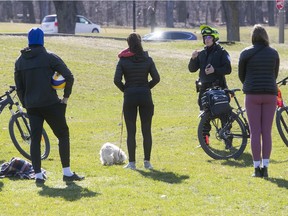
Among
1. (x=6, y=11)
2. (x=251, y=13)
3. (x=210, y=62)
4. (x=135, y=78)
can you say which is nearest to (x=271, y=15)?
(x=251, y=13)

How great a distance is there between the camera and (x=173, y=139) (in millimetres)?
13234

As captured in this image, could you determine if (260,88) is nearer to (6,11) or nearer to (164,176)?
(164,176)

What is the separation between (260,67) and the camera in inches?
363

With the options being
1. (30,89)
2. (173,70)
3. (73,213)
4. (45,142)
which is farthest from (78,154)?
(173,70)

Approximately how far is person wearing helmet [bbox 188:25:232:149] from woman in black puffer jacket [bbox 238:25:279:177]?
70.6 inches

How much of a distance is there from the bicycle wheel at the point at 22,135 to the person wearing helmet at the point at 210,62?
2.29 meters

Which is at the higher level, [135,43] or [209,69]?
[135,43]

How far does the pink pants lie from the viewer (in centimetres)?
926

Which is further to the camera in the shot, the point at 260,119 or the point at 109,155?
the point at 109,155

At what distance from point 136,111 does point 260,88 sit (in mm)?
1728

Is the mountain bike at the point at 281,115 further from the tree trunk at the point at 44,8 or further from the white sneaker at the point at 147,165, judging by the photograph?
the tree trunk at the point at 44,8

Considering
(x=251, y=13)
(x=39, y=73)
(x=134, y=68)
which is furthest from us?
(x=251, y=13)

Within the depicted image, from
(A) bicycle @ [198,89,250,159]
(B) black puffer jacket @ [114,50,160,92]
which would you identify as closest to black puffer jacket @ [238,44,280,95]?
(B) black puffer jacket @ [114,50,160,92]

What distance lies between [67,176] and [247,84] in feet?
7.92
